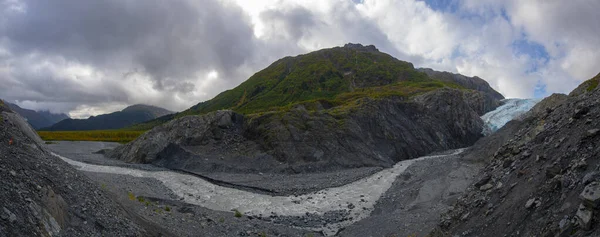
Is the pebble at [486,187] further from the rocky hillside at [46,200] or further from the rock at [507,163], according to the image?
the rocky hillside at [46,200]

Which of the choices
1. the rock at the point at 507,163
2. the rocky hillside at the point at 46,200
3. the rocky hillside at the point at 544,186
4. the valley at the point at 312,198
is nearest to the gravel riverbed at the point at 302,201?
the valley at the point at 312,198

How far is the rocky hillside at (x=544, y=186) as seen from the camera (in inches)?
400

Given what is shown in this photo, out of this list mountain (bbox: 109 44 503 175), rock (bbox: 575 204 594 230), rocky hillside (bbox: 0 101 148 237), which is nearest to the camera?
rock (bbox: 575 204 594 230)

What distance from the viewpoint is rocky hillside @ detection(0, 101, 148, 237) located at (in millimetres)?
10672

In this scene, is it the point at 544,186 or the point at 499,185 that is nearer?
the point at 544,186

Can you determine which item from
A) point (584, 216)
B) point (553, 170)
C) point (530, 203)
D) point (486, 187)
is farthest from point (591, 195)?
point (486, 187)

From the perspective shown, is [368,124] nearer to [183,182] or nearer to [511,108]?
[183,182]

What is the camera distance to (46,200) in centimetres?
1211

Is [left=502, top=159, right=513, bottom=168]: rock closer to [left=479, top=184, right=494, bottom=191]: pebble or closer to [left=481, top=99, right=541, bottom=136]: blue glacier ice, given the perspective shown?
[left=479, top=184, right=494, bottom=191]: pebble

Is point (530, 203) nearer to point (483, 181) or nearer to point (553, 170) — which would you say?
point (553, 170)

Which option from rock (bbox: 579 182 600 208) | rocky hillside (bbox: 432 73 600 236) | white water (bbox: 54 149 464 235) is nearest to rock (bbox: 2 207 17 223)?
rocky hillside (bbox: 432 73 600 236)

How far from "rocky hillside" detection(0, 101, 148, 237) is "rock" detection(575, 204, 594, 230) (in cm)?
1632

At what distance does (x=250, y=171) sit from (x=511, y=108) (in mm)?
104141

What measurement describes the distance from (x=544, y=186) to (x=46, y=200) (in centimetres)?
1871
